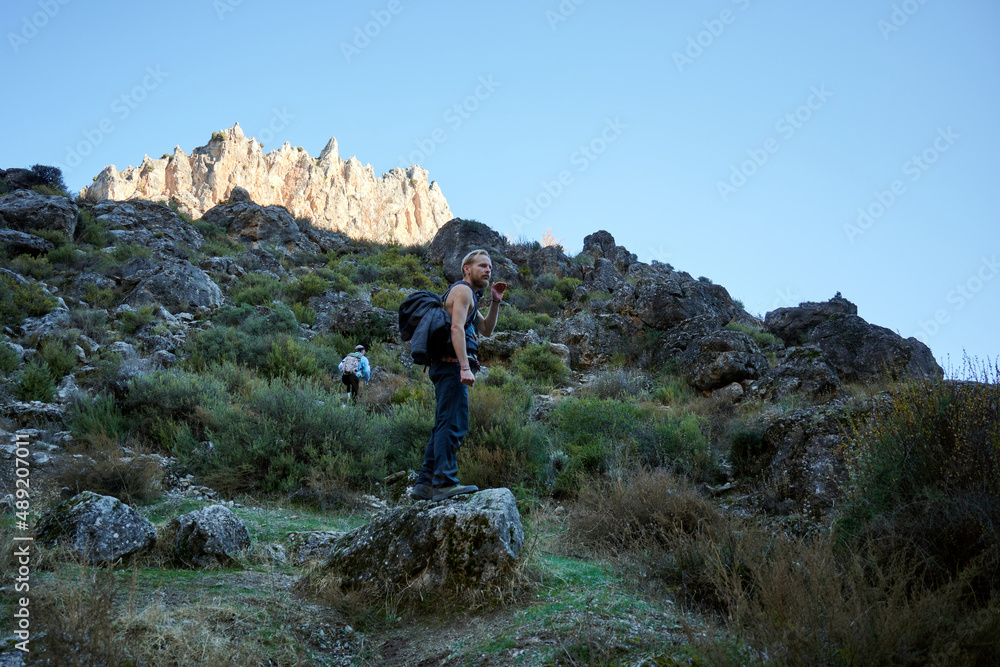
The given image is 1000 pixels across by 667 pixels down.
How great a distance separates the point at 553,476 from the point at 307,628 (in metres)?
4.97

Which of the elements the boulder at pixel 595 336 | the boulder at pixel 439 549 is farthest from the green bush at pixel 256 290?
the boulder at pixel 439 549

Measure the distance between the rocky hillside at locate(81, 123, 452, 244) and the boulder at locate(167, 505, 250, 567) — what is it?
1764 inches

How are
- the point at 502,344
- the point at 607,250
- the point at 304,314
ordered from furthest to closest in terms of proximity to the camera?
the point at 607,250 → the point at 304,314 → the point at 502,344

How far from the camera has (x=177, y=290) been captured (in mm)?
17188

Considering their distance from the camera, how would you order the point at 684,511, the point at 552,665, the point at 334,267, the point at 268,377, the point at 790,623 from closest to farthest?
1. the point at 790,623
2. the point at 552,665
3. the point at 684,511
4. the point at 268,377
5. the point at 334,267

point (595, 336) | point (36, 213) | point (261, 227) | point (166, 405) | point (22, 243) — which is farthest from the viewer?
point (261, 227)

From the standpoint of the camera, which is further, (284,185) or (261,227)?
(284,185)

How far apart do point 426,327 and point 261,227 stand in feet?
93.5

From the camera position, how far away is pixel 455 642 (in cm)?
310

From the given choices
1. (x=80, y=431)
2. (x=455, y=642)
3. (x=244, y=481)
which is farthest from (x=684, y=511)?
(x=80, y=431)

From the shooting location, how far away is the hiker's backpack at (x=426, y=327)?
3900mm

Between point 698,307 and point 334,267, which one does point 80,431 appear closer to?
point 698,307

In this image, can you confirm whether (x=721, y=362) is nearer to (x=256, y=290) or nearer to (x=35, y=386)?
(x=35, y=386)

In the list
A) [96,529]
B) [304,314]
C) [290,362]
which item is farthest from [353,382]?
[96,529]
